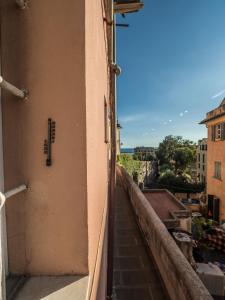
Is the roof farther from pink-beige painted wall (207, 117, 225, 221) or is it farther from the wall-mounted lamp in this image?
the wall-mounted lamp

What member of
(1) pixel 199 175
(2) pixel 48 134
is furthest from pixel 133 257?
(1) pixel 199 175

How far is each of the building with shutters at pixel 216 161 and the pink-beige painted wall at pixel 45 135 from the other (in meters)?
15.4

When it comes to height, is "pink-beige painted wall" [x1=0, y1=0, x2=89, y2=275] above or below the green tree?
above

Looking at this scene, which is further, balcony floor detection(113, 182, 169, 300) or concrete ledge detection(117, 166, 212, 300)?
balcony floor detection(113, 182, 169, 300)

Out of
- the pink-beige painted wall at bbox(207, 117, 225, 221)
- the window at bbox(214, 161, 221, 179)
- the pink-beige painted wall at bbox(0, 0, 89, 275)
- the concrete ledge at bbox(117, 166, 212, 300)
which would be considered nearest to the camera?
the pink-beige painted wall at bbox(0, 0, 89, 275)

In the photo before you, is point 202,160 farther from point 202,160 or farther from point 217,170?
point 217,170

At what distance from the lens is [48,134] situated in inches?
40.0

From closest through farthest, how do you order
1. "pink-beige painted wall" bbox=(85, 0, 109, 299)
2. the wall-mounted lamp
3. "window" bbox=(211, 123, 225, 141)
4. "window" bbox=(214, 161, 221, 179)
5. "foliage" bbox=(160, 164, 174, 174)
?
"pink-beige painted wall" bbox=(85, 0, 109, 299), the wall-mounted lamp, "window" bbox=(211, 123, 225, 141), "window" bbox=(214, 161, 221, 179), "foliage" bbox=(160, 164, 174, 174)

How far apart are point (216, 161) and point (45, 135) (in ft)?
54.4

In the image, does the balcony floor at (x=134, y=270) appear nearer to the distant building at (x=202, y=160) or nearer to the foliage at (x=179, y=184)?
the foliage at (x=179, y=184)

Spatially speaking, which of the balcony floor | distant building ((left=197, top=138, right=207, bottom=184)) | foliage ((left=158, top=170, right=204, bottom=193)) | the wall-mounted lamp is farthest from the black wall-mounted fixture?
distant building ((left=197, top=138, right=207, bottom=184))

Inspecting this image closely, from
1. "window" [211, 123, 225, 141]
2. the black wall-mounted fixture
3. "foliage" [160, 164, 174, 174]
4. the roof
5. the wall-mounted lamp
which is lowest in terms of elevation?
"foliage" [160, 164, 174, 174]

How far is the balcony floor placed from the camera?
257cm

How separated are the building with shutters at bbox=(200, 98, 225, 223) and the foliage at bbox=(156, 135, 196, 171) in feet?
78.6
